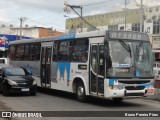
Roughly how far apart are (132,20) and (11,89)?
4396 cm

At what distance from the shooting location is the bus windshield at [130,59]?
1445 cm

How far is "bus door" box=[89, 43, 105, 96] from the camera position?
14.8 metres

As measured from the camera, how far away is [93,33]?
51.4 ft

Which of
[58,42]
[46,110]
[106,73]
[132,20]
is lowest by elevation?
[46,110]

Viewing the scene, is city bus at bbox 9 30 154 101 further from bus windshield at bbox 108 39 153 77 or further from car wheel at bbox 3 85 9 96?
car wheel at bbox 3 85 9 96

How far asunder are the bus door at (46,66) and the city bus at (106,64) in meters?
1.28

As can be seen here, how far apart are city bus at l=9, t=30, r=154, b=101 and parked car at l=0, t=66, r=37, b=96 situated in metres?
1.41

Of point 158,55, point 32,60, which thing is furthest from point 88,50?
point 158,55

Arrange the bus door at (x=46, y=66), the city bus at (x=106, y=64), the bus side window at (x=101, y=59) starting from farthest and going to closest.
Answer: the bus door at (x=46, y=66) → the bus side window at (x=101, y=59) → the city bus at (x=106, y=64)

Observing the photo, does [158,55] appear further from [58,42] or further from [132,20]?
[58,42]

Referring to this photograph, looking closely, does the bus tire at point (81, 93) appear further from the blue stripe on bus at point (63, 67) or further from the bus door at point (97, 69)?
the blue stripe on bus at point (63, 67)

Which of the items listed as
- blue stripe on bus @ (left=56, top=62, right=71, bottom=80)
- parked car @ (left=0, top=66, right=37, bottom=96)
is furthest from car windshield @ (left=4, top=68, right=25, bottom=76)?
blue stripe on bus @ (left=56, top=62, right=71, bottom=80)

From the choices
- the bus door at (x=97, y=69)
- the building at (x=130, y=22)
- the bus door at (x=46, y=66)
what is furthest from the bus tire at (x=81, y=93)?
the building at (x=130, y=22)

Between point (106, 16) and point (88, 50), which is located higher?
point (106, 16)
